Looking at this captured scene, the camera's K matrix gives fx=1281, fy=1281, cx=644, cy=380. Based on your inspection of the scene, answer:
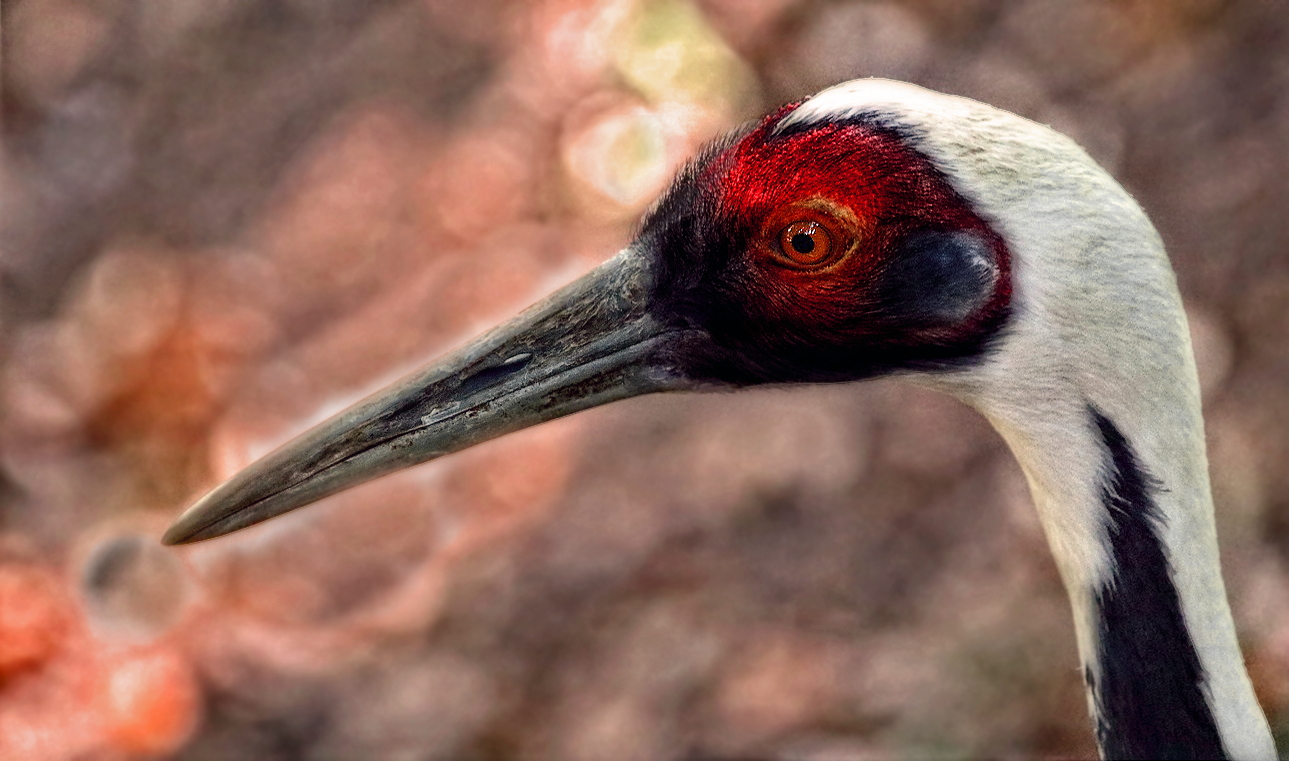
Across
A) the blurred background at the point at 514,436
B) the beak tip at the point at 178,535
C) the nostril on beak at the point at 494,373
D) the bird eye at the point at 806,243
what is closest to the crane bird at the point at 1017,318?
the bird eye at the point at 806,243

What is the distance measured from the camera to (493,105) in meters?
4.31

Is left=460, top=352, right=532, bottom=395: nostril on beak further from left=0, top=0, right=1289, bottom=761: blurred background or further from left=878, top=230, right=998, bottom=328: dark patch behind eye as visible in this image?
left=0, top=0, right=1289, bottom=761: blurred background

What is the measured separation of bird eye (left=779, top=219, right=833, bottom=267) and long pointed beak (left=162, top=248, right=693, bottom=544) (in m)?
0.23

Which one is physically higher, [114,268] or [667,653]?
[114,268]

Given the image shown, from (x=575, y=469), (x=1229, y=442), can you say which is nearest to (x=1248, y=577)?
(x=1229, y=442)

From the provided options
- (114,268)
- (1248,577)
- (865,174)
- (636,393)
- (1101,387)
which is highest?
(114,268)

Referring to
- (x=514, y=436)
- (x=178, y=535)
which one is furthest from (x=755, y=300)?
(x=514, y=436)

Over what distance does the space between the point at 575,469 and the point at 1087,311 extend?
7.20 ft

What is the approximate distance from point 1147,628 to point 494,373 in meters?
1.00

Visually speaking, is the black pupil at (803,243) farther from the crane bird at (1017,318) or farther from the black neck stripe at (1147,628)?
the black neck stripe at (1147,628)

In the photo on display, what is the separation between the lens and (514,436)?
374 centimetres

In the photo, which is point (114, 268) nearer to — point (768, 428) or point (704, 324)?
point (768, 428)

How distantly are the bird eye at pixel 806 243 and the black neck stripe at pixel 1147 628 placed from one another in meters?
0.42

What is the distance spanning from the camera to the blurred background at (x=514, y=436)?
3.38m
